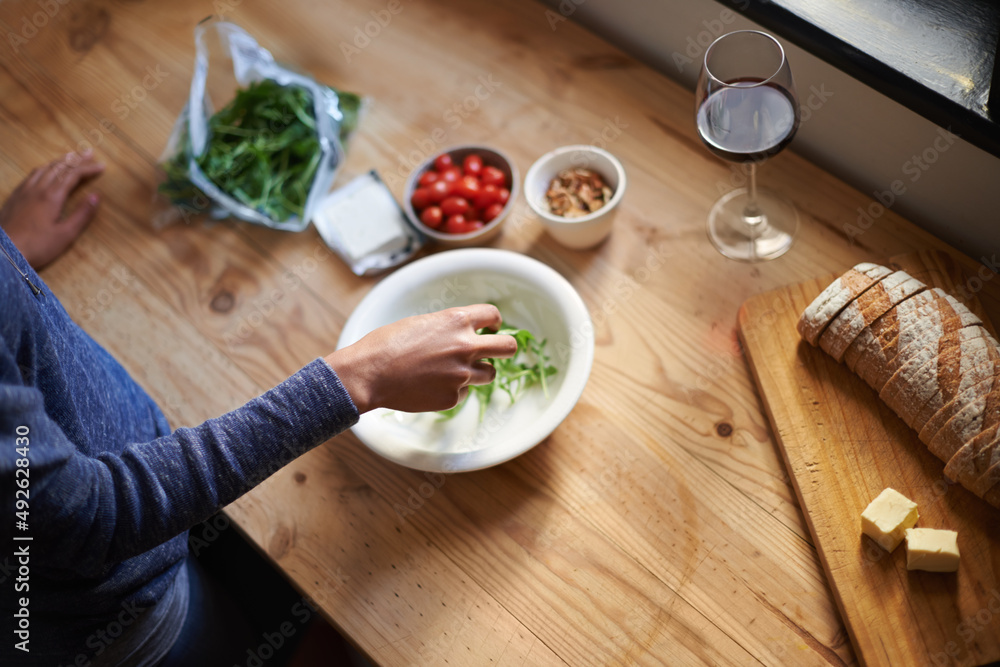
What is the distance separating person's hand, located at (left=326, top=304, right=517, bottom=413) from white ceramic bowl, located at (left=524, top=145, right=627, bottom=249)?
0.29 m

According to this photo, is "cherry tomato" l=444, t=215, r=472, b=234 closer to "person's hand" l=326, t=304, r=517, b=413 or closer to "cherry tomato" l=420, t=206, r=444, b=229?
"cherry tomato" l=420, t=206, r=444, b=229

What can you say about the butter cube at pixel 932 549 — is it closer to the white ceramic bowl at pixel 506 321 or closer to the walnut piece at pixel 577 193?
the white ceramic bowl at pixel 506 321

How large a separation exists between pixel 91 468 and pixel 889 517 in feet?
3.02

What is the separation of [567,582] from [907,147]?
0.82m

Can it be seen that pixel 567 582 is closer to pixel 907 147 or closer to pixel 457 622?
pixel 457 622

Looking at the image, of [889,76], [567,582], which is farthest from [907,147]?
[567,582]

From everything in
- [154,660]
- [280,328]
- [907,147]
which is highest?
[907,147]

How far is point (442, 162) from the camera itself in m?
1.33

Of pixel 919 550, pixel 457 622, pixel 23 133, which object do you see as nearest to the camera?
pixel 919 550

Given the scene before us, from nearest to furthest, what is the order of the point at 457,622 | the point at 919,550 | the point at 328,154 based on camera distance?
the point at 919,550, the point at 457,622, the point at 328,154

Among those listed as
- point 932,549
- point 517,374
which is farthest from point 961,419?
point 517,374

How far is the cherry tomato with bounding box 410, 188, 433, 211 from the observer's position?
4.30ft

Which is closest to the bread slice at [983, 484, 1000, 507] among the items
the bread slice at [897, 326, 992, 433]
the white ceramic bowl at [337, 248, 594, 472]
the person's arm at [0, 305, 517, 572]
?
the bread slice at [897, 326, 992, 433]

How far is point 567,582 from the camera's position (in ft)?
3.38
